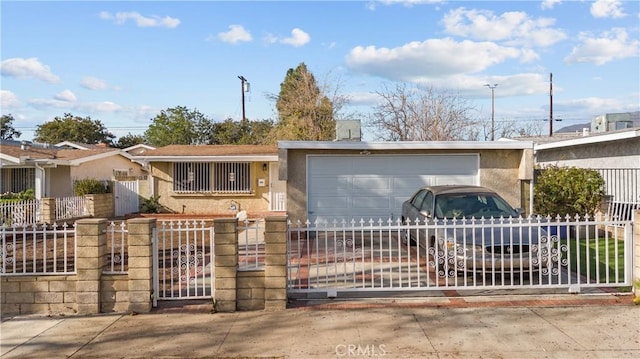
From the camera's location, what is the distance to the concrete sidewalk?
4809 millimetres

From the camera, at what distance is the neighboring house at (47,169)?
18.0 meters

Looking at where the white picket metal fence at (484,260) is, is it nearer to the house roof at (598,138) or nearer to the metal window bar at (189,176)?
the house roof at (598,138)

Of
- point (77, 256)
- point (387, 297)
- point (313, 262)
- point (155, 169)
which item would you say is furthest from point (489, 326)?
point (155, 169)

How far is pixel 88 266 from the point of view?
6.15 m

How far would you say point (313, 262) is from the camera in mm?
8977

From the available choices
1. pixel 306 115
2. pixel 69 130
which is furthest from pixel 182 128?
pixel 306 115

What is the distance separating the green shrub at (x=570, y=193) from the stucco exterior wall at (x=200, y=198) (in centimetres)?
1103

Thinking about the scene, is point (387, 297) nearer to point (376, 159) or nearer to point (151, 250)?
point (151, 250)

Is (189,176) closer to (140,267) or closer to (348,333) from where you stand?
(140,267)

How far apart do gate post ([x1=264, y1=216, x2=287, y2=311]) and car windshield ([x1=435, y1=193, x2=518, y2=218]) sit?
3.63 meters

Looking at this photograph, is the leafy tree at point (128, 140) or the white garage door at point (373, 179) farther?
the leafy tree at point (128, 140)

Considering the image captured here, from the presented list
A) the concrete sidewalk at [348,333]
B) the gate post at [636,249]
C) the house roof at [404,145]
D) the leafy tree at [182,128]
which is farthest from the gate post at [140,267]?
the leafy tree at [182,128]

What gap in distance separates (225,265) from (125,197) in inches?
638

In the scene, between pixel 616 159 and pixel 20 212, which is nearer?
pixel 616 159
